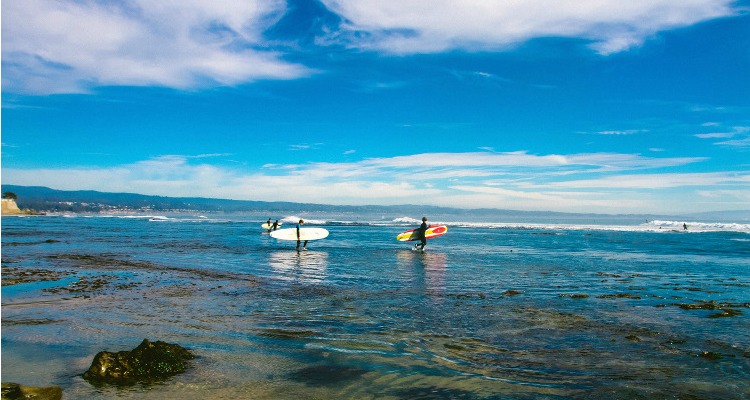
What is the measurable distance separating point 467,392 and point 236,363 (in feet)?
13.4

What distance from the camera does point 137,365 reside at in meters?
8.12

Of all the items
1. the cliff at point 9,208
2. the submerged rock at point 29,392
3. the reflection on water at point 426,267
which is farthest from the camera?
the cliff at point 9,208

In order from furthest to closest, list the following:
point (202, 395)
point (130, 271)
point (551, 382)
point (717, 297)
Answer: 1. point (130, 271)
2. point (717, 297)
3. point (551, 382)
4. point (202, 395)

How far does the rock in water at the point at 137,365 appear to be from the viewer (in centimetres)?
786

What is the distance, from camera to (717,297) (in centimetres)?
1634

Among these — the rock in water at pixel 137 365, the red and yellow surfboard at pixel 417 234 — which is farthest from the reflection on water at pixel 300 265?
the rock in water at pixel 137 365

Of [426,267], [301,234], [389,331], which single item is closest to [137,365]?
[389,331]

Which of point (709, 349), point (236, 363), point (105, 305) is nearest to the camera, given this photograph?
point (236, 363)

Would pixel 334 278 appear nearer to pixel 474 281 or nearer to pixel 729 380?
pixel 474 281

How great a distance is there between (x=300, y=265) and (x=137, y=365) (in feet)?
56.7

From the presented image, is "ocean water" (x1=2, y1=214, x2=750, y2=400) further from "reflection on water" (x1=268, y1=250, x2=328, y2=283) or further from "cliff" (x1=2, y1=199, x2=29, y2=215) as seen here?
"cliff" (x1=2, y1=199, x2=29, y2=215)

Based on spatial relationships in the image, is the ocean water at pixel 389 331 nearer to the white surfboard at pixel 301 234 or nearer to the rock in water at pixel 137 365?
the rock in water at pixel 137 365

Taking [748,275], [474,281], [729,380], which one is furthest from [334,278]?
[748,275]

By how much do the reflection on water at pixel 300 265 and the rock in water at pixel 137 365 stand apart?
36.5 ft
